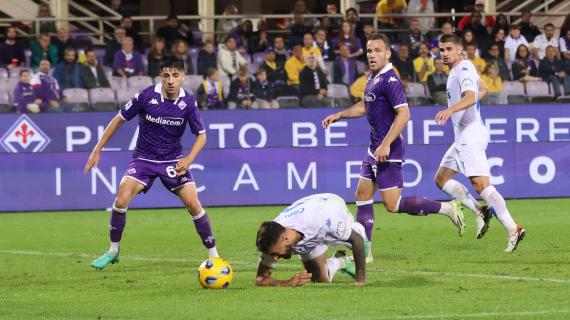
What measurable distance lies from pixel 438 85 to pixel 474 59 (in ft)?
4.55

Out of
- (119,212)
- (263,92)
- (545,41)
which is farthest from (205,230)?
(545,41)

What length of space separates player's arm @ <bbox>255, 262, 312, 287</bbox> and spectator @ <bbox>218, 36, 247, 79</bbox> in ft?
42.2

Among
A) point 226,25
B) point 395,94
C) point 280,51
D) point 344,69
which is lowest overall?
point 344,69

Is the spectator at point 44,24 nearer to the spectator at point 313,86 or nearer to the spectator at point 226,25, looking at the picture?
the spectator at point 226,25

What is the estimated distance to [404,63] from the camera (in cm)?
2283

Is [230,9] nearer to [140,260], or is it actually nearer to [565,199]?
[565,199]

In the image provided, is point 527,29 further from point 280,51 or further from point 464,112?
point 464,112

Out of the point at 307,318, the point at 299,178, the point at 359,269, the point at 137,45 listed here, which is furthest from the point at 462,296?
the point at 137,45

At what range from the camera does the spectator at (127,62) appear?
22.5 meters

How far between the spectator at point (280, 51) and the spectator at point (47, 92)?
4132 mm

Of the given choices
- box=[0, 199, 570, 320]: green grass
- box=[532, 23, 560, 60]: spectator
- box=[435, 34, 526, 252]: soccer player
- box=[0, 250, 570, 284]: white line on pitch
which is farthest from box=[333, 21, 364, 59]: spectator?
box=[0, 250, 570, 284]: white line on pitch

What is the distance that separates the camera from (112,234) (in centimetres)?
1201

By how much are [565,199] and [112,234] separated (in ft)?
35.9

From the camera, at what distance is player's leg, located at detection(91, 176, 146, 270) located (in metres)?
11.9
